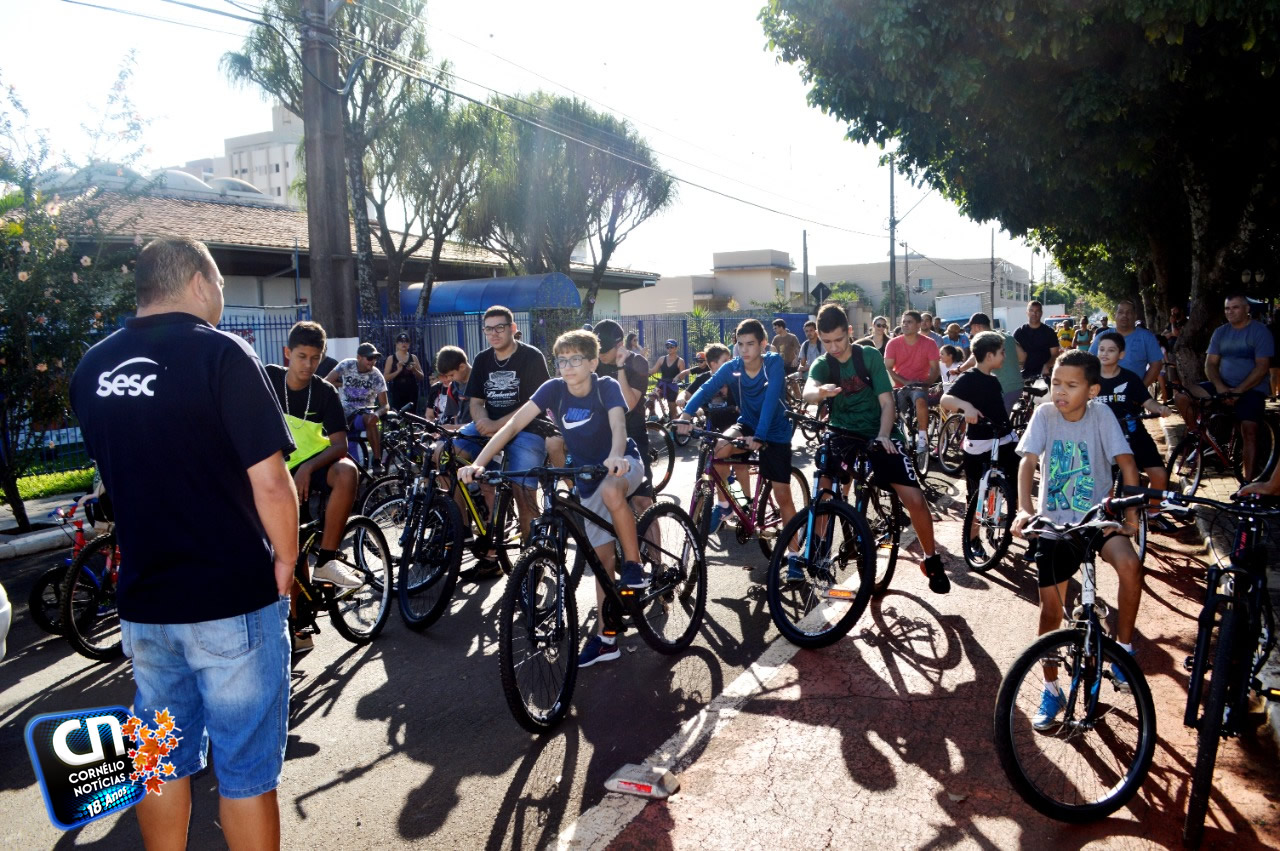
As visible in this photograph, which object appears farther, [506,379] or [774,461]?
[506,379]

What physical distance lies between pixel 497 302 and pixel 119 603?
23.7m

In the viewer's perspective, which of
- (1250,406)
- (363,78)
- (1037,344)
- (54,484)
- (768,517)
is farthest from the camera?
(363,78)

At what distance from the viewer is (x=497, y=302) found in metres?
26.0

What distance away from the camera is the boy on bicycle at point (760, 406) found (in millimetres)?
6781

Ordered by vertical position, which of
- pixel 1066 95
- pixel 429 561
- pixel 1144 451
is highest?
pixel 1066 95

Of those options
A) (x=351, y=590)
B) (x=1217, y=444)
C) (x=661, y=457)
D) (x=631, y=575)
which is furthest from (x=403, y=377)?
(x=1217, y=444)

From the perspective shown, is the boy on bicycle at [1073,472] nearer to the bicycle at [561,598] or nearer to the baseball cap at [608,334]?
the bicycle at [561,598]

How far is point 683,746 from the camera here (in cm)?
421

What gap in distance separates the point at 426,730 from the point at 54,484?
11089 mm

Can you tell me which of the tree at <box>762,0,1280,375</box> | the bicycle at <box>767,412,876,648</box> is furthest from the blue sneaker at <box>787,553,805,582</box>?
the tree at <box>762,0,1280,375</box>

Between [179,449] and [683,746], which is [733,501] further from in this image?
[179,449]

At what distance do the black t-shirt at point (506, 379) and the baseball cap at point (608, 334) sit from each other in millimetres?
975

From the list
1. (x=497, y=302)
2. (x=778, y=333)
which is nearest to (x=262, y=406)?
(x=778, y=333)

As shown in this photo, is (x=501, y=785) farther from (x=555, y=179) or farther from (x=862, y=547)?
(x=555, y=179)
